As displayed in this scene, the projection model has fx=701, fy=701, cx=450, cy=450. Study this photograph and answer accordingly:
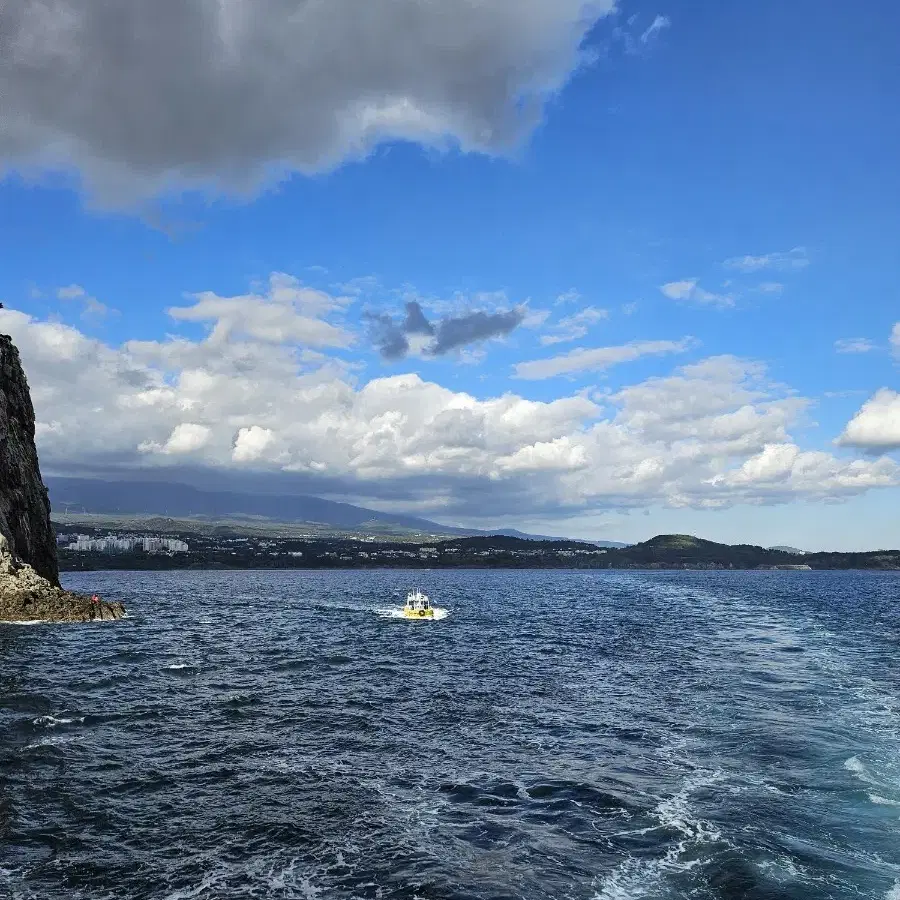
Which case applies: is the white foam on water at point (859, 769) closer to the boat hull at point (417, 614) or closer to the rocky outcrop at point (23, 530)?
the boat hull at point (417, 614)

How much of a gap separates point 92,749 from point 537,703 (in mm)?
30793

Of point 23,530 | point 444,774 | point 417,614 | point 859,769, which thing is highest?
point 23,530

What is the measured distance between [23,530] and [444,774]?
381ft

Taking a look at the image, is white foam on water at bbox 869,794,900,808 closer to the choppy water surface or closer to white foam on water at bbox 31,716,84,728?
the choppy water surface

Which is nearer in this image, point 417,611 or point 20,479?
point 417,611

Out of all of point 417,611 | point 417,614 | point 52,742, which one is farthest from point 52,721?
point 417,611

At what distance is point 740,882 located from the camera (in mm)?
24922

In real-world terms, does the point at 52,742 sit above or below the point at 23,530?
below

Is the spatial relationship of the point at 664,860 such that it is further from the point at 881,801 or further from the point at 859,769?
the point at 859,769

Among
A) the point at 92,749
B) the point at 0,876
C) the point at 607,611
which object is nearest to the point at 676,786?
the point at 0,876

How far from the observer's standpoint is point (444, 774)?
3669cm

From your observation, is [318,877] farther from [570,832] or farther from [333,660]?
[333,660]

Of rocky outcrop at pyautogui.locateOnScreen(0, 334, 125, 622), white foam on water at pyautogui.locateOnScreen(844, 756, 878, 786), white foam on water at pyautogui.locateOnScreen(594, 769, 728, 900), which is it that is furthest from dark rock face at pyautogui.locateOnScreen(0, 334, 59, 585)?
white foam on water at pyautogui.locateOnScreen(844, 756, 878, 786)

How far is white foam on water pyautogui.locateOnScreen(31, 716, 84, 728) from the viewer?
44.7 m
